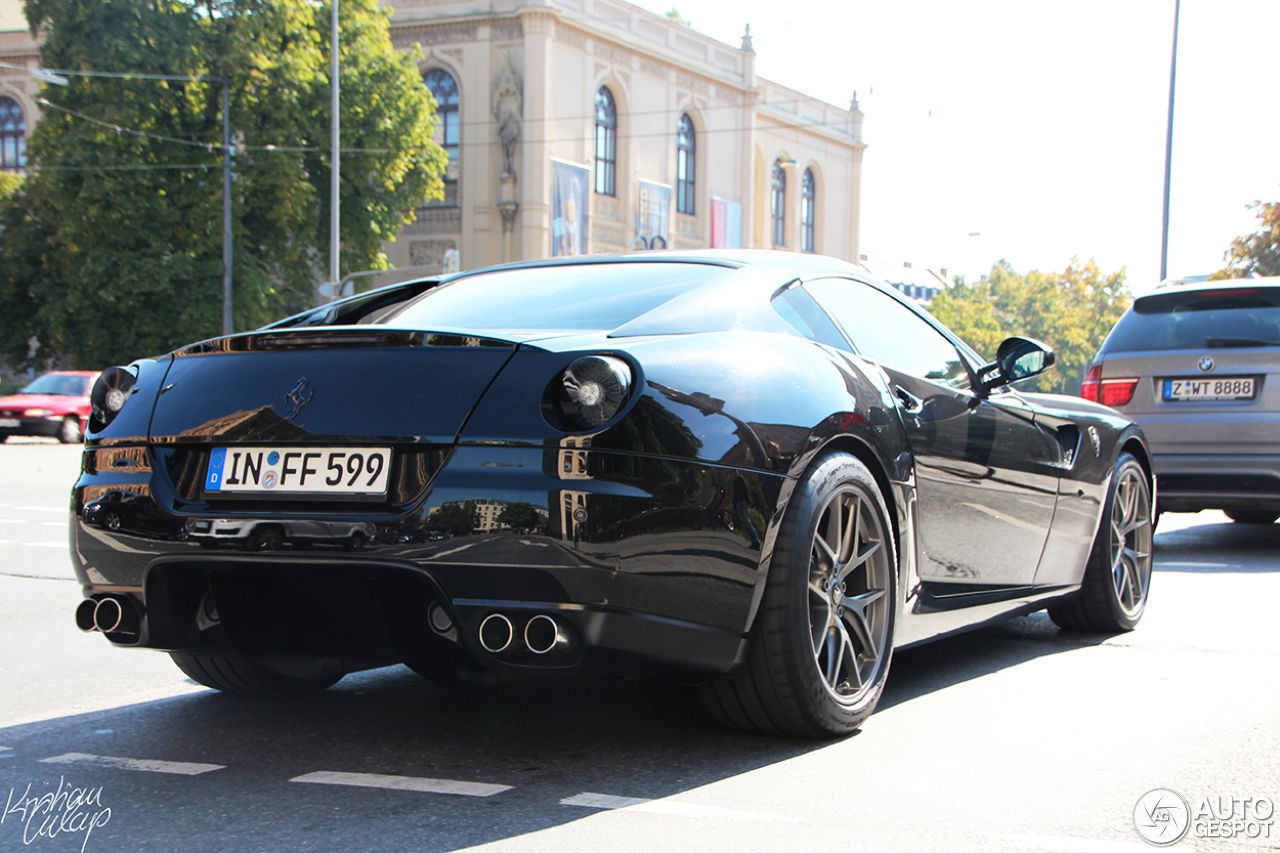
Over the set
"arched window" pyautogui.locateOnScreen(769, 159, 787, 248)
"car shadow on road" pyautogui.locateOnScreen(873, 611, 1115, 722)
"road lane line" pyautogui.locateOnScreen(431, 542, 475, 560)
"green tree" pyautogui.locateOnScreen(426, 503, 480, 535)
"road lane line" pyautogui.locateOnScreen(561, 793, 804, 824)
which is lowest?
"car shadow on road" pyautogui.locateOnScreen(873, 611, 1115, 722)

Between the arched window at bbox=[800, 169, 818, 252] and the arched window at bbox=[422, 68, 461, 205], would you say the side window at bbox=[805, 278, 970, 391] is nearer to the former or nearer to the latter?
the arched window at bbox=[422, 68, 461, 205]

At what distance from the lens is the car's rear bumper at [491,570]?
315 centimetres

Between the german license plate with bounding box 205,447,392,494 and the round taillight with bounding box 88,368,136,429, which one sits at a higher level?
the round taillight with bounding box 88,368,136,429

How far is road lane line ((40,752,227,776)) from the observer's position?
3584mm

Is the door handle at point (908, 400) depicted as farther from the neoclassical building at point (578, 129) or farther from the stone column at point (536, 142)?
the stone column at point (536, 142)

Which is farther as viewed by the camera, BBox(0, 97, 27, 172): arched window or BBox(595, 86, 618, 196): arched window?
BBox(0, 97, 27, 172): arched window

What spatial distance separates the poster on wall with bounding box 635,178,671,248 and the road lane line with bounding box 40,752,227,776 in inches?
1929

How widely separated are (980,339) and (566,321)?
3788 inches

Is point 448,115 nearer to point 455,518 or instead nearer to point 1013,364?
point 1013,364

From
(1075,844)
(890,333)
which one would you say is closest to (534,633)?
(1075,844)

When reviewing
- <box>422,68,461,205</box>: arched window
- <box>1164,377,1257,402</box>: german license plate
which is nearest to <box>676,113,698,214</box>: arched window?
<box>422,68,461,205</box>: arched window

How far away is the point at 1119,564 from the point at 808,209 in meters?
66.6

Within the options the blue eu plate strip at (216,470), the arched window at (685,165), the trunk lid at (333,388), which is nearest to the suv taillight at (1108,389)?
the trunk lid at (333,388)

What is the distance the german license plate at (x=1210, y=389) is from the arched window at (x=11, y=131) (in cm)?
5497
